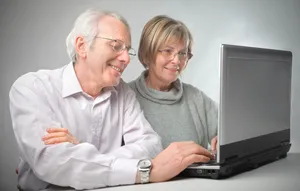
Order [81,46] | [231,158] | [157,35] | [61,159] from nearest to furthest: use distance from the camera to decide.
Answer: [61,159], [231,158], [81,46], [157,35]

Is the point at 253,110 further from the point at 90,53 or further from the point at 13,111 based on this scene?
the point at 13,111

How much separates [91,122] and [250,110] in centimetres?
53

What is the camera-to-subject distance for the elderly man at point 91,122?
4.90 feet

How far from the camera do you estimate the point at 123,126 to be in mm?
1832

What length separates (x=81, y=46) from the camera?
1722 millimetres

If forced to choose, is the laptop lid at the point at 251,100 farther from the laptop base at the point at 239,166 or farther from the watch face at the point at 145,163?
the watch face at the point at 145,163

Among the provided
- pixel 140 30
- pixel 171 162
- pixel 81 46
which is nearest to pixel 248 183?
pixel 171 162

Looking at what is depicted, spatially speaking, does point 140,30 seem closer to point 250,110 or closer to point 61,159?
point 250,110

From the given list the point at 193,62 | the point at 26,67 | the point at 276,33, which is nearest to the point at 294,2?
the point at 276,33

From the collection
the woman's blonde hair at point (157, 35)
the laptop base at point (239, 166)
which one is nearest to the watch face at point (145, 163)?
the laptop base at point (239, 166)

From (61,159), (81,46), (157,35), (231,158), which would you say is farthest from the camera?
(157,35)

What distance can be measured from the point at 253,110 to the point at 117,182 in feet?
1.65

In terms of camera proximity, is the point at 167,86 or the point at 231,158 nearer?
the point at 231,158

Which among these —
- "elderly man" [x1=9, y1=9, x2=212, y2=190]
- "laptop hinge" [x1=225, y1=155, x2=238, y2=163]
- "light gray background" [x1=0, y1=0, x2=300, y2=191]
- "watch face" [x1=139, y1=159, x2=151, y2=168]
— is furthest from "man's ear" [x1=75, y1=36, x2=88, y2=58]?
"laptop hinge" [x1=225, y1=155, x2=238, y2=163]
